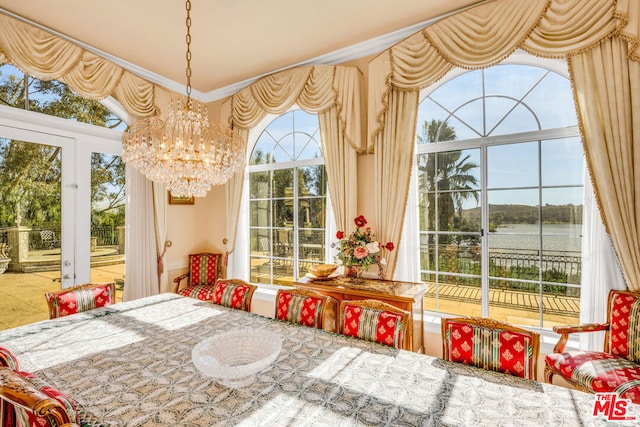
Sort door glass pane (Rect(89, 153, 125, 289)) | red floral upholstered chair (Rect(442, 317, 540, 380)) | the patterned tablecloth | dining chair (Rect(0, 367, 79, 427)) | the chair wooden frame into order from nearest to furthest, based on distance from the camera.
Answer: dining chair (Rect(0, 367, 79, 427)), the patterned tablecloth, red floral upholstered chair (Rect(442, 317, 540, 380)), door glass pane (Rect(89, 153, 125, 289)), the chair wooden frame

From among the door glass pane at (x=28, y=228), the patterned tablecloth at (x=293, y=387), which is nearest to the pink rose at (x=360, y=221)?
the patterned tablecloth at (x=293, y=387)

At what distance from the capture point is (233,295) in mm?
2547

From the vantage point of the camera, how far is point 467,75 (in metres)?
2.97

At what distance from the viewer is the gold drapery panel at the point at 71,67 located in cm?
259

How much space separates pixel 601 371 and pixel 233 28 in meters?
3.79

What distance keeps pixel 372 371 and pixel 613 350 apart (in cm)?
186

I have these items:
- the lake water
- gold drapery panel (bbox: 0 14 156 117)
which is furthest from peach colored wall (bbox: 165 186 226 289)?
the lake water

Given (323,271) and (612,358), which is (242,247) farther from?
(612,358)

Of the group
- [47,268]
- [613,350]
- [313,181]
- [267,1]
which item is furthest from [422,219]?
[47,268]

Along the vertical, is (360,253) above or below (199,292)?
above

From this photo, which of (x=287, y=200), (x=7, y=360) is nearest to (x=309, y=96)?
(x=287, y=200)

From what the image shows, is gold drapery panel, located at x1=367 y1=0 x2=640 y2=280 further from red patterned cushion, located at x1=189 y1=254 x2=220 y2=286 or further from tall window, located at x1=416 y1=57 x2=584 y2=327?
red patterned cushion, located at x1=189 y1=254 x2=220 y2=286

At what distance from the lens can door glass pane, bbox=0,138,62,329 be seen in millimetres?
2760

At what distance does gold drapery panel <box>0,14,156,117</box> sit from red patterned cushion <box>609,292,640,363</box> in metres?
4.64
